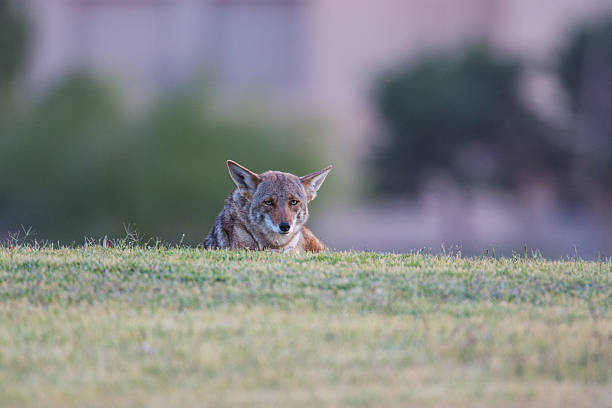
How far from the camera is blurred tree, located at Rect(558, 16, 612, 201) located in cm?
3900

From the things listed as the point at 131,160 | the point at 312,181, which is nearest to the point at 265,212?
the point at 312,181

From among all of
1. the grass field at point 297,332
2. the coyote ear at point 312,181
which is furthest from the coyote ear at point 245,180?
the grass field at point 297,332

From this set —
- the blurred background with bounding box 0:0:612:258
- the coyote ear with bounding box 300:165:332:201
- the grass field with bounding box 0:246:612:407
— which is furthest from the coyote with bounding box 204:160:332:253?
the blurred background with bounding box 0:0:612:258

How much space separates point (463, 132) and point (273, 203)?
32.0 meters

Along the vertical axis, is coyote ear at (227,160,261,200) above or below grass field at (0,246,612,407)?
above

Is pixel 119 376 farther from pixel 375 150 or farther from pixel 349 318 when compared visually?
pixel 375 150

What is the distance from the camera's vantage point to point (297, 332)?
7.20m

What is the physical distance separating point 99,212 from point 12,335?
1239 inches

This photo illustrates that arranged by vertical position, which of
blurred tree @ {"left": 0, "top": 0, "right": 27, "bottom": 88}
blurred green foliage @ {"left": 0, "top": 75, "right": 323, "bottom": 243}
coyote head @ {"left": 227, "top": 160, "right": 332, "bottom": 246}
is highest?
blurred tree @ {"left": 0, "top": 0, "right": 27, "bottom": 88}

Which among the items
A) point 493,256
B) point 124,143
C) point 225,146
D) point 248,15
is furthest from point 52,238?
point 493,256

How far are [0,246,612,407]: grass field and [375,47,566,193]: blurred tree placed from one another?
32261 mm

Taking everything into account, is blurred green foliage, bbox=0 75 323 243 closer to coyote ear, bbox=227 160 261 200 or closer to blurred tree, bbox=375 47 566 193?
blurred tree, bbox=375 47 566 193

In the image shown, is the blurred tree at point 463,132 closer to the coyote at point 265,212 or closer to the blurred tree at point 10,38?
the blurred tree at point 10,38

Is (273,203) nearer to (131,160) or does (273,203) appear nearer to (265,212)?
(265,212)
